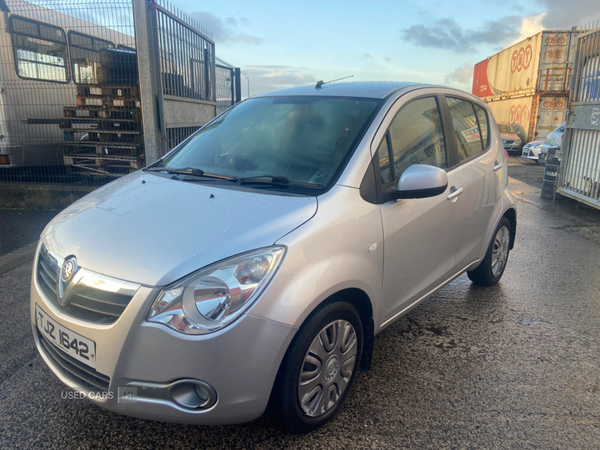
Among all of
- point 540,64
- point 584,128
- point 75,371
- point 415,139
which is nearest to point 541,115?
point 540,64

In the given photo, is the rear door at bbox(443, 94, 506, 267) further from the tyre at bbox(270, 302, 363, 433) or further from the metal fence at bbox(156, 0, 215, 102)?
the metal fence at bbox(156, 0, 215, 102)

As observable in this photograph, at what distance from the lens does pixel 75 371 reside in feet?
6.97

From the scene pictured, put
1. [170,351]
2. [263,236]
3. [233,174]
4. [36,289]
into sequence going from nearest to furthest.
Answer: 1. [170,351]
2. [263,236]
3. [36,289]
4. [233,174]

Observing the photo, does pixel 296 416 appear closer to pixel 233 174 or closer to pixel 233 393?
pixel 233 393

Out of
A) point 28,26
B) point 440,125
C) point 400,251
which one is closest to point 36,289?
point 400,251

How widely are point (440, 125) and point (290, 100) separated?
1.08m

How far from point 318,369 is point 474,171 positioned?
7.02 feet

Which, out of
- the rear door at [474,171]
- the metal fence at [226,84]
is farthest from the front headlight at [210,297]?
the metal fence at [226,84]

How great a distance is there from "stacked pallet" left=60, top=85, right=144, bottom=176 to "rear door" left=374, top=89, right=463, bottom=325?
548 centimetres

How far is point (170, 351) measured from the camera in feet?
6.12

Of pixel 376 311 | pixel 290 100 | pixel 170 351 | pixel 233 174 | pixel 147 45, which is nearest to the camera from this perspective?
pixel 170 351

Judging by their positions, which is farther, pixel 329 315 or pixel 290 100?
pixel 290 100

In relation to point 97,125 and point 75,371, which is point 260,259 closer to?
point 75,371

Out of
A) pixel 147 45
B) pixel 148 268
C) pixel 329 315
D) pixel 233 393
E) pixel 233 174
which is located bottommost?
pixel 233 393
